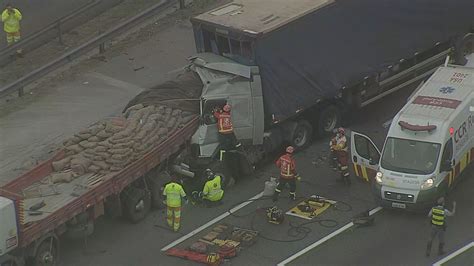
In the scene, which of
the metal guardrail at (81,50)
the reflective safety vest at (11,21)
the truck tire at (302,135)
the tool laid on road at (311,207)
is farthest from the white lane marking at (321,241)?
the reflective safety vest at (11,21)

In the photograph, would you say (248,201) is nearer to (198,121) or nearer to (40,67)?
(198,121)

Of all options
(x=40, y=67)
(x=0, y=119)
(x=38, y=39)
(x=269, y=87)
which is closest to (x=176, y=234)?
(x=269, y=87)

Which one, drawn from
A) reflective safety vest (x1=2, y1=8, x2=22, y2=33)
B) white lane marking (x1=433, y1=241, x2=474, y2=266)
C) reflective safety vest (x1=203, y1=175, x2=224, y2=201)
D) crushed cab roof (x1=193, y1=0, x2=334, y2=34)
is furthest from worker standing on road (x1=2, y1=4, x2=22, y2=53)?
white lane marking (x1=433, y1=241, x2=474, y2=266)

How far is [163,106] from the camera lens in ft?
77.5

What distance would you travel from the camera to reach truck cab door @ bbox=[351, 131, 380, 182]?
22.8m

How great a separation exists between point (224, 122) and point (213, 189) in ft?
5.49

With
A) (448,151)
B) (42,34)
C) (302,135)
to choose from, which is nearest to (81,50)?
(42,34)

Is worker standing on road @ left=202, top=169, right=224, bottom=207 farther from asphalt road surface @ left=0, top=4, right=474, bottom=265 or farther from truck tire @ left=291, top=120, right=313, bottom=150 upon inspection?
truck tire @ left=291, top=120, right=313, bottom=150

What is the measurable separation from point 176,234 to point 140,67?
993 cm

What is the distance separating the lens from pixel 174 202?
2162 cm

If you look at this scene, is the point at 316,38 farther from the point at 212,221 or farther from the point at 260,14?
the point at 212,221

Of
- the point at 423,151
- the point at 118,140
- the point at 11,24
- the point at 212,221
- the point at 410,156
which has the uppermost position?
the point at 118,140

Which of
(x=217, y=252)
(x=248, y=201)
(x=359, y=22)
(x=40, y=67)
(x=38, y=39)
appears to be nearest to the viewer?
(x=217, y=252)

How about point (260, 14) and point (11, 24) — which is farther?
point (11, 24)
